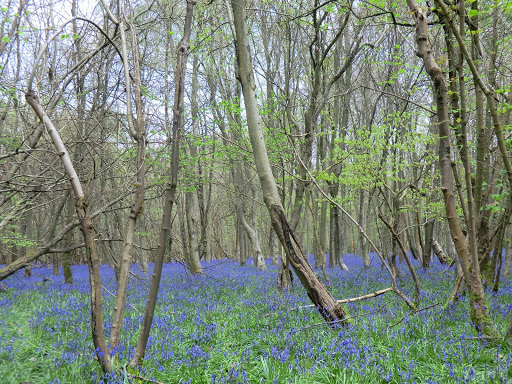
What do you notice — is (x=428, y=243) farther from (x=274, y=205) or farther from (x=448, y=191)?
(x=274, y=205)

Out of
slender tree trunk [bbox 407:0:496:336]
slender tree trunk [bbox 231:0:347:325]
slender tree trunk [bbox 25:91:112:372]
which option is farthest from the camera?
slender tree trunk [bbox 231:0:347:325]

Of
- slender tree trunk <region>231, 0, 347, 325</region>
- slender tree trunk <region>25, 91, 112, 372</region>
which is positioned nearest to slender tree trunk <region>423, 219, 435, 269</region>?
slender tree trunk <region>231, 0, 347, 325</region>

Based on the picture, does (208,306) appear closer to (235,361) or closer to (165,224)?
(235,361)

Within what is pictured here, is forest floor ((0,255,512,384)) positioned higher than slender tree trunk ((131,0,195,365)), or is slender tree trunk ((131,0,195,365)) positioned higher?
slender tree trunk ((131,0,195,365))

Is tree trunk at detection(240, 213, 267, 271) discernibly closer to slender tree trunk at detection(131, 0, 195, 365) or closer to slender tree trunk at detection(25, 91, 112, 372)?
slender tree trunk at detection(131, 0, 195, 365)

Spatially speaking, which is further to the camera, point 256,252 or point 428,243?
point 256,252

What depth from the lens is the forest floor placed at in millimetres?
3729

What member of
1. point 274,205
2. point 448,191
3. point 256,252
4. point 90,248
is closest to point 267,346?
point 274,205

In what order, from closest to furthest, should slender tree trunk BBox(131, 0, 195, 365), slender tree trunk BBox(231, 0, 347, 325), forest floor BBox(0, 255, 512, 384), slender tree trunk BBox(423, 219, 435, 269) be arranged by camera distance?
1. slender tree trunk BBox(131, 0, 195, 365)
2. forest floor BBox(0, 255, 512, 384)
3. slender tree trunk BBox(231, 0, 347, 325)
4. slender tree trunk BBox(423, 219, 435, 269)

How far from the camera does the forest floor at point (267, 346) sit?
147 inches

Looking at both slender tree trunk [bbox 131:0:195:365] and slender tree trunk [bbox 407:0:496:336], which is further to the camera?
slender tree trunk [bbox 407:0:496:336]

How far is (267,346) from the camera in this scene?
4.76m

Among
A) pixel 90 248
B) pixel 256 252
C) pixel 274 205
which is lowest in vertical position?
pixel 256 252

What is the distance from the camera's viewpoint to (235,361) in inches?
170
